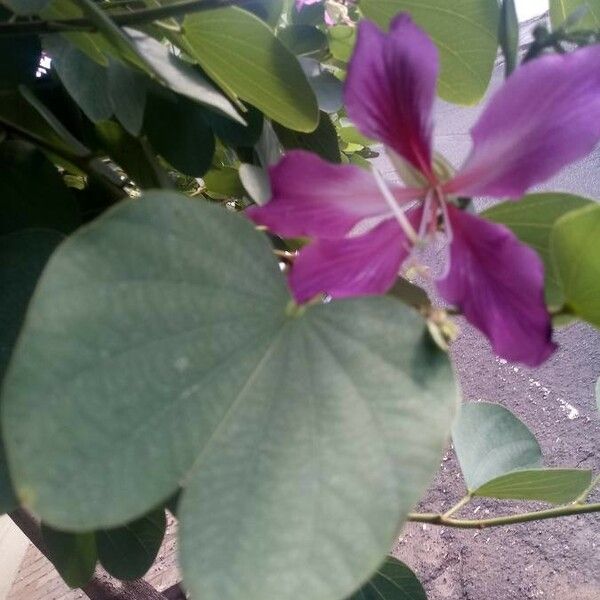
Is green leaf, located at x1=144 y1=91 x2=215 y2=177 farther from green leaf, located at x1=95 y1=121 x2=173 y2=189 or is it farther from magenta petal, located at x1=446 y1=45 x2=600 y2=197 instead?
magenta petal, located at x1=446 y1=45 x2=600 y2=197

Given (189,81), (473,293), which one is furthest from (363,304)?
(189,81)

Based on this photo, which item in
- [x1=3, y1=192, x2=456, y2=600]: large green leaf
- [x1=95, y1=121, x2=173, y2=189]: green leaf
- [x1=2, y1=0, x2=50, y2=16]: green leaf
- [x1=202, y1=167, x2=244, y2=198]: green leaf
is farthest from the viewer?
[x1=202, y1=167, x2=244, y2=198]: green leaf

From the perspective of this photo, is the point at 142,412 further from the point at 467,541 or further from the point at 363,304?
the point at 467,541

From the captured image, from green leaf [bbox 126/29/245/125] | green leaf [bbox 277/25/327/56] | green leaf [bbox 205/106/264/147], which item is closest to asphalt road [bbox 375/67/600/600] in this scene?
green leaf [bbox 277/25/327/56]

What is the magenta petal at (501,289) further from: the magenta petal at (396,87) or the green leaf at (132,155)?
the green leaf at (132,155)

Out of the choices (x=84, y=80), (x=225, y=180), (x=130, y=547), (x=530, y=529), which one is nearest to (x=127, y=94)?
(x=84, y=80)

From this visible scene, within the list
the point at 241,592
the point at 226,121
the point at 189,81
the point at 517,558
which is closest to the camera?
the point at 241,592

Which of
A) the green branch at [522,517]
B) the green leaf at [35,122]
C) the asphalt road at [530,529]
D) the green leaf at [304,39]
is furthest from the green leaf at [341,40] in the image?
the asphalt road at [530,529]
